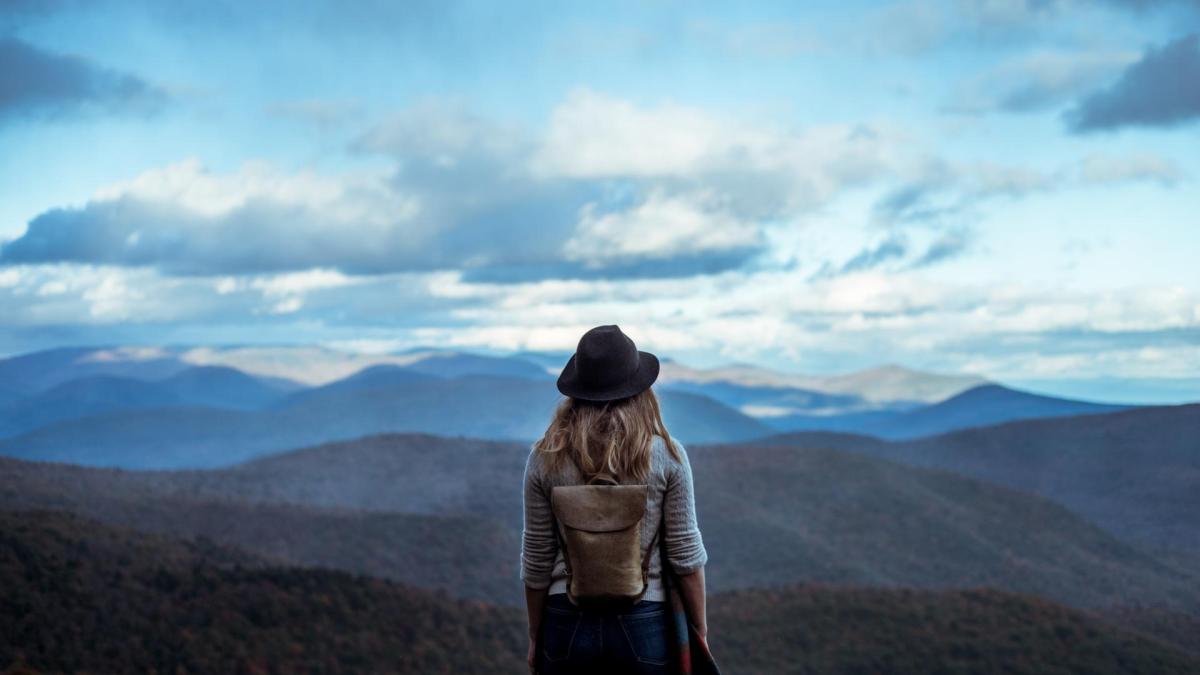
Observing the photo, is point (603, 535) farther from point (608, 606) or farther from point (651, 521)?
point (608, 606)

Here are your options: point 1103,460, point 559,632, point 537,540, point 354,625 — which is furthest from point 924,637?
point 1103,460

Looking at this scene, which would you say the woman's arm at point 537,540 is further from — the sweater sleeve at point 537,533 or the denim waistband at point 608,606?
the denim waistband at point 608,606

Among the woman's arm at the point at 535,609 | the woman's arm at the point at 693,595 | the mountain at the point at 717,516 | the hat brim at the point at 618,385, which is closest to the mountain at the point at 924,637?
the mountain at the point at 717,516

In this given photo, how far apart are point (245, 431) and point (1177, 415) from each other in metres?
126

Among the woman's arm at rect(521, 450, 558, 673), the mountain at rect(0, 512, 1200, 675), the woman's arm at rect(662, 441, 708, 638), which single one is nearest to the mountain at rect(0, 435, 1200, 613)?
the mountain at rect(0, 512, 1200, 675)

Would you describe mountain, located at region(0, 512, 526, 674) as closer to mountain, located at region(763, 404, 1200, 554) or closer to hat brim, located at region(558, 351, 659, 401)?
hat brim, located at region(558, 351, 659, 401)

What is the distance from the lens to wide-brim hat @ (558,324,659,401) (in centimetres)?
500

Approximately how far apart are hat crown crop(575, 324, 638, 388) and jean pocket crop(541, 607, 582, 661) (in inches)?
46.7

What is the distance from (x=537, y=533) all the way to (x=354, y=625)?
80.9 feet

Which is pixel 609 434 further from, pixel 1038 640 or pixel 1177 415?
pixel 1177 415

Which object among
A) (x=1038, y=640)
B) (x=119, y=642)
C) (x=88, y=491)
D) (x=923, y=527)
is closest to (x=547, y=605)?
(x=119, y=642)

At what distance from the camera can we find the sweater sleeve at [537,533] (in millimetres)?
5000

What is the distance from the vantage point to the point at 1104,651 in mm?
29172

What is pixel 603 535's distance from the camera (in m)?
4.79
